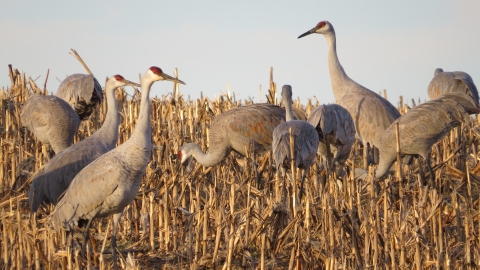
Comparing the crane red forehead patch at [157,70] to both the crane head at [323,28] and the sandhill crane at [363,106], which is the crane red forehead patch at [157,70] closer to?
the sandhill crane at [363,106]

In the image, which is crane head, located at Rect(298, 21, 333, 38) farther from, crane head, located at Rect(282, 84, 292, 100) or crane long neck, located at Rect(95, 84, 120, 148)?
crane long neck, located at Rect(95, 84, 120, 148)

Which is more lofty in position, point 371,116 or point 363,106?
point 363,106

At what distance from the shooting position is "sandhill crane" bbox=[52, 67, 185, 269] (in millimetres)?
5516

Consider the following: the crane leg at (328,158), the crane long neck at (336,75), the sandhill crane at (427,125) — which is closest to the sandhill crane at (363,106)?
the crane long neck at (336,75)

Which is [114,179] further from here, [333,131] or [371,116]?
[371,116]

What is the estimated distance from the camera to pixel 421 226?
4809 mm

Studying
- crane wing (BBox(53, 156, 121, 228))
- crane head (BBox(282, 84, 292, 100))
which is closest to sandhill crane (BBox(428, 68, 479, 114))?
crane head (BBox(282, 84, 292, 100))

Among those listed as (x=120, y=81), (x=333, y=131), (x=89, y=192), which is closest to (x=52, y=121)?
(x=120, y=81)

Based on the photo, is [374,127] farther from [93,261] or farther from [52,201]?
[93,261]

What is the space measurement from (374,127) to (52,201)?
13.3 feet

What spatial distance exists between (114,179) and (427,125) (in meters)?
3.76

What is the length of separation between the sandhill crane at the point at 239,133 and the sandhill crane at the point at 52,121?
134 centimetres

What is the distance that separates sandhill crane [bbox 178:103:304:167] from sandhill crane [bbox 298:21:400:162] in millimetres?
1003

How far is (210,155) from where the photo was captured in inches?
334
